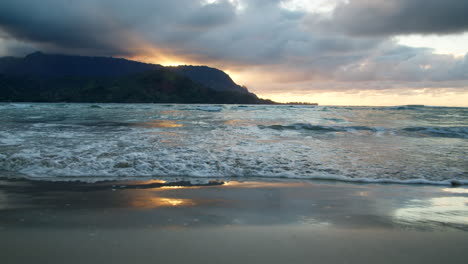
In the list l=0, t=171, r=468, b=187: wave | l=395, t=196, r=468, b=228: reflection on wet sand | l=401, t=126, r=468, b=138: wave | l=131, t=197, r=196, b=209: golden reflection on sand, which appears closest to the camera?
l=395, t=196, r=468, b=228: reflection on wet sand

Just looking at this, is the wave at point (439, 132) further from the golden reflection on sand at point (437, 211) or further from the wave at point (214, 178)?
the golden reflection on sand at point (437, 211)

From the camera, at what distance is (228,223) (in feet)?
10.2

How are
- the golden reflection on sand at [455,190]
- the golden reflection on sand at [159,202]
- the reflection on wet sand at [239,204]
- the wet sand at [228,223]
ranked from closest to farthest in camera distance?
the wet sand at [228,223]
the reflection on wet sand at [239,204]
the golden reflection on sand at [159,202]
the golden reflection on sand at [455,190]

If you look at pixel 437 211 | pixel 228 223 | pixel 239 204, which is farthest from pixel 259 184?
pixel 437 211

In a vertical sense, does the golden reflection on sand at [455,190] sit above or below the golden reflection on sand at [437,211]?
below

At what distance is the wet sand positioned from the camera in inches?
94.3

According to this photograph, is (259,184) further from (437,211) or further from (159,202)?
(437,211)

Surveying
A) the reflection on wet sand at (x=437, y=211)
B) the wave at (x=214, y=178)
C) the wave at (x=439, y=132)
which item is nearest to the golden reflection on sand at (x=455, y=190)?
the wave at (x=214, y=178)

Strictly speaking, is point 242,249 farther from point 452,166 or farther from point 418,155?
point 418,155

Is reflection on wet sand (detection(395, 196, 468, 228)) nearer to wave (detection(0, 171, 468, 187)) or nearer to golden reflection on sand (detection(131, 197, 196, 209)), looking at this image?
wave (detection(0, 171, 468, 187))

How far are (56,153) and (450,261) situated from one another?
7921 millimetres

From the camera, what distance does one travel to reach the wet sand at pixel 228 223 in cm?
240

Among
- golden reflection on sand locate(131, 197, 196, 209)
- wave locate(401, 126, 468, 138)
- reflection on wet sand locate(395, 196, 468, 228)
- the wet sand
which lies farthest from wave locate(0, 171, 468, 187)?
wave locate(401, 126, 468, 138)

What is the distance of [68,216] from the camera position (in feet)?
10.5
